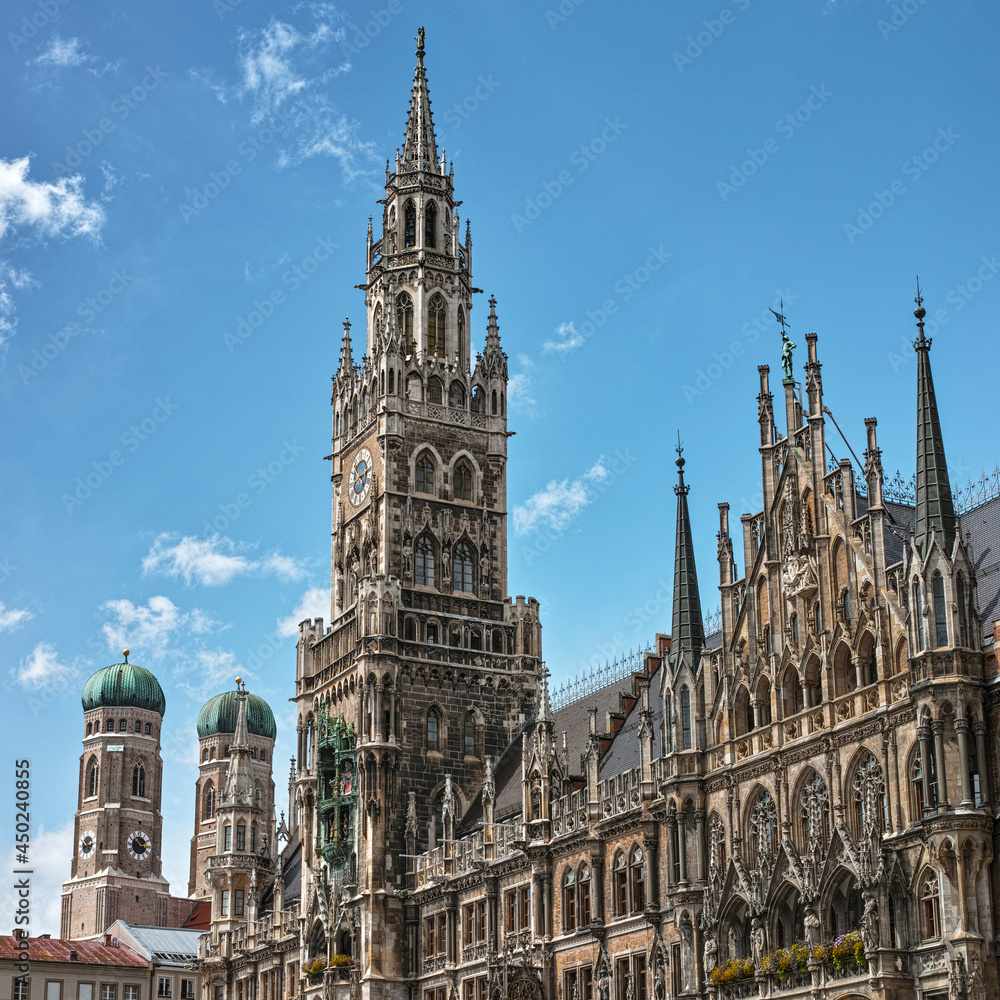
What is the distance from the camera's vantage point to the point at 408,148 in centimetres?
10031

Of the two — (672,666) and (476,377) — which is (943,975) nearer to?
(672,666)

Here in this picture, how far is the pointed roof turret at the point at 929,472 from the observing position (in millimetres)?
52375

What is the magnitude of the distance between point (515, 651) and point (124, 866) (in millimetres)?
121616

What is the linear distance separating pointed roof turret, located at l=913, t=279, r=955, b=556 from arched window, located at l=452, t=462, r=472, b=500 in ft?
137

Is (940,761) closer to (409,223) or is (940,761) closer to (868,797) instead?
(868,797)

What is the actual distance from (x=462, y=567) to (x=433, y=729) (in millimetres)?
9578

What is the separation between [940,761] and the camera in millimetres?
49531

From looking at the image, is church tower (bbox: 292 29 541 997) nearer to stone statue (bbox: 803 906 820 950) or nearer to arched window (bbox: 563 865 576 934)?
arched window (bbox: 563 865 576 934)

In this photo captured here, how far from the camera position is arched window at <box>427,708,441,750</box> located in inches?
3418

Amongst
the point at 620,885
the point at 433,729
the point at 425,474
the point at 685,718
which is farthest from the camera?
the point at 425,474

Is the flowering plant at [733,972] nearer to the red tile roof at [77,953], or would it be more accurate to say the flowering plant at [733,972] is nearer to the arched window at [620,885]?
the arched window at [620,885]

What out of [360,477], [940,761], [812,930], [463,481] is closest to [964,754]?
[940,761]

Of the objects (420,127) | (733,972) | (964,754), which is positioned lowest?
(733,972)

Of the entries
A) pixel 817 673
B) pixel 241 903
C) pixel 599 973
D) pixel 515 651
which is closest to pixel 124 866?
pixel 241 903
